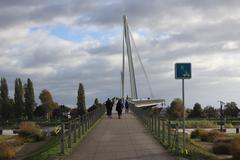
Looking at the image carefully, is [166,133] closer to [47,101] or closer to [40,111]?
[47,101]

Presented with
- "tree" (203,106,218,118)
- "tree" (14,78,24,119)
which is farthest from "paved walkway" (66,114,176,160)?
"tree" (203,106,218,118)

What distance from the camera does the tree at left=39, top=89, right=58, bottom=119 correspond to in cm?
13425

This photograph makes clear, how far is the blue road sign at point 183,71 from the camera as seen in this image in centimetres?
2197

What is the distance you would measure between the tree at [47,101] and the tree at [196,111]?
33.3 m

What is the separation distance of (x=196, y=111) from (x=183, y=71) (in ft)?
407

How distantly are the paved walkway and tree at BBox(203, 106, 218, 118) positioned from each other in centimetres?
11550

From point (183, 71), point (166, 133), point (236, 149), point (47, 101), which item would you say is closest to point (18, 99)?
point (47, 101)

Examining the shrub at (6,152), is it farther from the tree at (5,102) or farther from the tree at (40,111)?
the tree at (40,111)

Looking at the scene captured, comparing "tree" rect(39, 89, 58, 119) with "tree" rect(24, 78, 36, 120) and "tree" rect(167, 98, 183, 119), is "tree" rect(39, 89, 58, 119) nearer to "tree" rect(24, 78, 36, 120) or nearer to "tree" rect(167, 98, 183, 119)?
"tree" rect(24, 78, 36, 120)

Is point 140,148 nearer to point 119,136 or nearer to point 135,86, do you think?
point 119,136

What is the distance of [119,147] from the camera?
980 inches

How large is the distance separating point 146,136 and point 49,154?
9715 millimetres

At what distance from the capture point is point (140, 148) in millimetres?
24312

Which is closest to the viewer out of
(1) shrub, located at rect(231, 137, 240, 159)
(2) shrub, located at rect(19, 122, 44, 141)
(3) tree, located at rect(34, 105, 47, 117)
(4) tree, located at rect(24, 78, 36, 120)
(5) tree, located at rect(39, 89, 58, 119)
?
(1) shrub, located at rect(231, 137, 240, 159)
